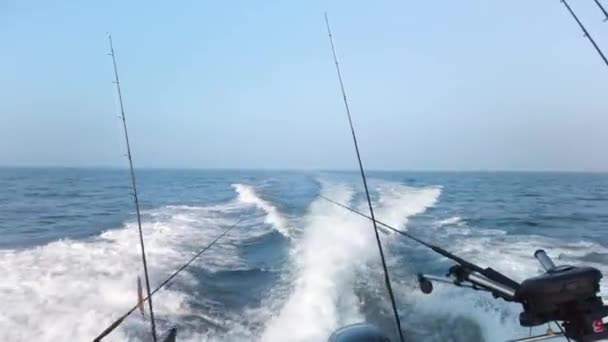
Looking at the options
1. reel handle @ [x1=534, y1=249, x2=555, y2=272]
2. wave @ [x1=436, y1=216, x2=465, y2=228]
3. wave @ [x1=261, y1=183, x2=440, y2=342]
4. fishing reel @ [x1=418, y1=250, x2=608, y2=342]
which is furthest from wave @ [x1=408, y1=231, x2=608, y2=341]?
fishing reel @ [x1=418, y1=250, x2=608, y2=342]

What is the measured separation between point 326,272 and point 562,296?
597 cm

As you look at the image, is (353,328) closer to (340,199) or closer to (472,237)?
(472,237)

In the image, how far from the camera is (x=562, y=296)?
4.82 feet

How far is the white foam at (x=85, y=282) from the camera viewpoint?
16.2 ft

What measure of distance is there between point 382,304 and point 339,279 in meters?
1.18

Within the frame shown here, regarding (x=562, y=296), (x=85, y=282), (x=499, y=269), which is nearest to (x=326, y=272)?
(x=499, y=269)

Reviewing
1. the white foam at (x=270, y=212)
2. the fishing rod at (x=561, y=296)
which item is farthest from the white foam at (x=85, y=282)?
Result: the fishing rod at (x=561, y=296)

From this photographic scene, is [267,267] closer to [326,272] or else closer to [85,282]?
[326,272]

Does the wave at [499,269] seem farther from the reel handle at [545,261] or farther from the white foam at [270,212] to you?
the white foam at [270,212]

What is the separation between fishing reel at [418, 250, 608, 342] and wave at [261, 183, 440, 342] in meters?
3.87

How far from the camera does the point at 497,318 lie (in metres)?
5.23

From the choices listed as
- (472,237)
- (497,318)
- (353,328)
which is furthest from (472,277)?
(472,237)

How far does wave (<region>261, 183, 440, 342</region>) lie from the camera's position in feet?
17.6

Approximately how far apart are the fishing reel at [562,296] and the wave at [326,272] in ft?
12.7
